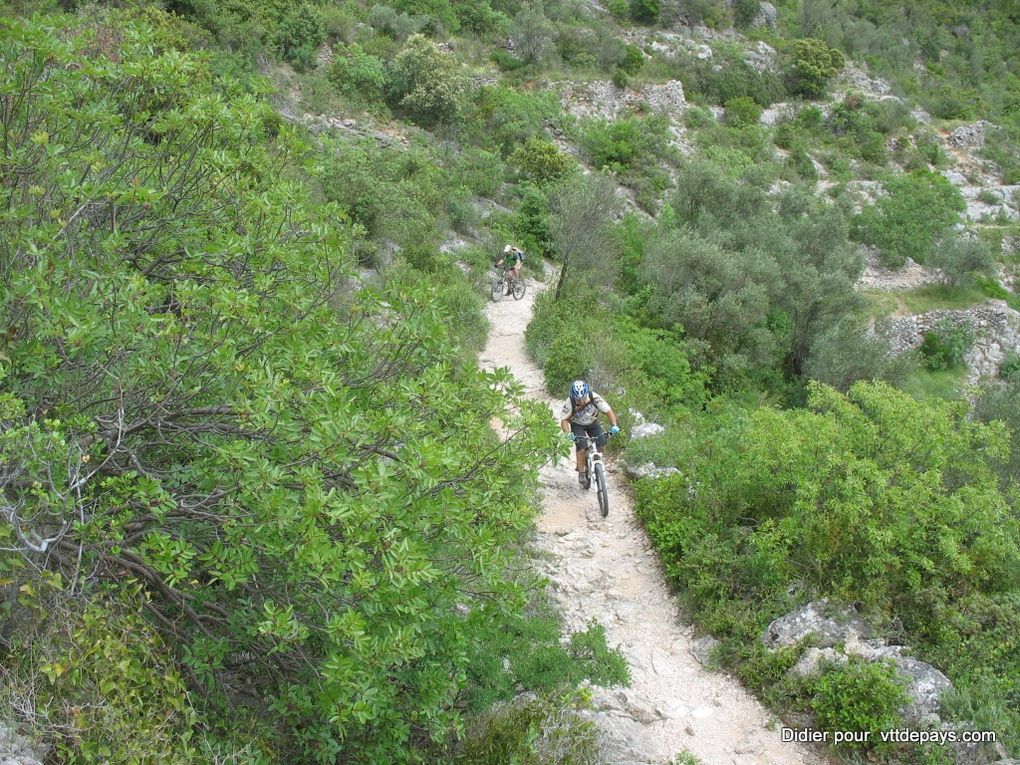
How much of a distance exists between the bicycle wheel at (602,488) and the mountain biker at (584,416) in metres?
0.35

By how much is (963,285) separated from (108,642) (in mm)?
32883

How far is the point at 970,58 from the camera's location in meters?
51.2

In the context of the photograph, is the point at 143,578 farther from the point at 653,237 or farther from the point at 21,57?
the point at 653,237

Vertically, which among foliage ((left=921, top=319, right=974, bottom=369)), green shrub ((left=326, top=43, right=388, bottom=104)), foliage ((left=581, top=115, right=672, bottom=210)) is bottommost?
foliage ((left=921, top=319, right=974, bottom=369))

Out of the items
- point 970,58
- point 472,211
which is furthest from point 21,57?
point 970,58

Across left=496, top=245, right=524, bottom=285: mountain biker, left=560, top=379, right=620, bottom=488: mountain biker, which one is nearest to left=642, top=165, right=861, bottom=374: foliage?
left=496, top=245, right=524, bottom=285: mountain biker

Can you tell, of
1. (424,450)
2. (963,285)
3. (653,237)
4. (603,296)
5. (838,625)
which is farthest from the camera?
(963,285)

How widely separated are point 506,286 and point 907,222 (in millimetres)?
21056

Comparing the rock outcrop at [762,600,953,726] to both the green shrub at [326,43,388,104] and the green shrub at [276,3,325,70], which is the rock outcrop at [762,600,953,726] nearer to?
the green shrub at [326,43,388,104]

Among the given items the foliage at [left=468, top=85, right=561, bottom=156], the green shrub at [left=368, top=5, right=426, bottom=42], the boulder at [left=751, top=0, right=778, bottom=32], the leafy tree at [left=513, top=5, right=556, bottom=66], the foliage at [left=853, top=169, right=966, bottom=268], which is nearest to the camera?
the foliage at [left=468, top=85, right=561, bottom=156]

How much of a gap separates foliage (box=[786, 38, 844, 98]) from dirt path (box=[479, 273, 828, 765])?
124ft

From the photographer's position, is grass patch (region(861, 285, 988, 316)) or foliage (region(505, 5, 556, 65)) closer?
grass patch (region(861, 285, 988, 316))

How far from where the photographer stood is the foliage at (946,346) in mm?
→ 25719

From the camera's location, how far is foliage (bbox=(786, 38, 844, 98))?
4116 centimetres
